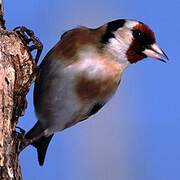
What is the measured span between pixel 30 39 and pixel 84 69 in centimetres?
27

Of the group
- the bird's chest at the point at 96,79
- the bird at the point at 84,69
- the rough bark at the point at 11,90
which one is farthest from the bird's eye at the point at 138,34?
the rough bark at the point at 11,90

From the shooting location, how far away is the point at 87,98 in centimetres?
172

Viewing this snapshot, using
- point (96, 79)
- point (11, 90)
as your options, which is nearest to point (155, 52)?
point (96, 79)

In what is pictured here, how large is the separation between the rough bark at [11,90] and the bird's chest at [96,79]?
1.12 feet

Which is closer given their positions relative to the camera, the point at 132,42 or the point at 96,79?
the point at 96,79

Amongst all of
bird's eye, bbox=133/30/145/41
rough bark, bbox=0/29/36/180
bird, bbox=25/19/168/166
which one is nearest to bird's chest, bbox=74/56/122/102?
bird, bbox=25/19/168/166

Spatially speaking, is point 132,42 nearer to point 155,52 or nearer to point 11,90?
point 155,52

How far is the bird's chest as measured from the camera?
5.45 feet

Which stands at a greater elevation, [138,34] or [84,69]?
[138,34]

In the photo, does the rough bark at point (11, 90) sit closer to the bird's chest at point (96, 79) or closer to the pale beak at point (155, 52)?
the bird's chest at point (96, 79)

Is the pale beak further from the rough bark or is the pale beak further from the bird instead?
the rough bark

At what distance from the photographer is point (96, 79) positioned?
169 centimetres

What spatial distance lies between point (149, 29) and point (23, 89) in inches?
24.0

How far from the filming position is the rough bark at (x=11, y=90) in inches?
46.1
